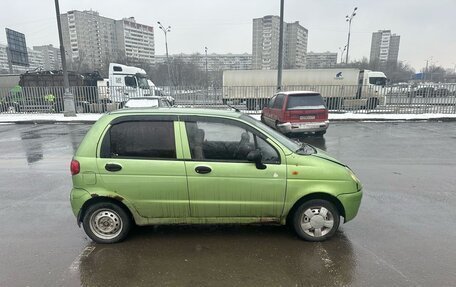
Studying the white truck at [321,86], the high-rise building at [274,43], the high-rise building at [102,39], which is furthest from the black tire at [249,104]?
the high-rise building at [274,43]

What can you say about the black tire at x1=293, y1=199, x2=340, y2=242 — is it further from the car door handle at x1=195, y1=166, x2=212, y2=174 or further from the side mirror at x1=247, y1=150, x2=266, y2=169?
the car door handle at x1=195, y1=166, x2=212, y2=174

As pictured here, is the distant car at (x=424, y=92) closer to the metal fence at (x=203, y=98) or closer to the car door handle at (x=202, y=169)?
the metal fence at (x=203, y=98)

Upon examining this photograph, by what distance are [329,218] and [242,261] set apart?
1.22m

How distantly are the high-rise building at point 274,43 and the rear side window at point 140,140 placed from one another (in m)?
73.1

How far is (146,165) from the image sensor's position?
350cm

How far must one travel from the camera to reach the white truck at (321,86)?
20812 mm

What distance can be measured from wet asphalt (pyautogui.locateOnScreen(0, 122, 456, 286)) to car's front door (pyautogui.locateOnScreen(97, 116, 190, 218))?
51 centimetres

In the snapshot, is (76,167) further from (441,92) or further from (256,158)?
(441,92)

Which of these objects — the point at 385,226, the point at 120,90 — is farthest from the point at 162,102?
the point at 385,226

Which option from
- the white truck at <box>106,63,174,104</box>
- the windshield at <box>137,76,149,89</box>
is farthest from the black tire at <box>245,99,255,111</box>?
the windshield at <box>137,76,149,89</box>

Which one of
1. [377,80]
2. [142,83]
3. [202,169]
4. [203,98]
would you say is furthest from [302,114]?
[377,80]

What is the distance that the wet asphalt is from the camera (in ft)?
9.83

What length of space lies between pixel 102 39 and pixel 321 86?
241ft

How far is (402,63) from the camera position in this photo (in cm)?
8388
